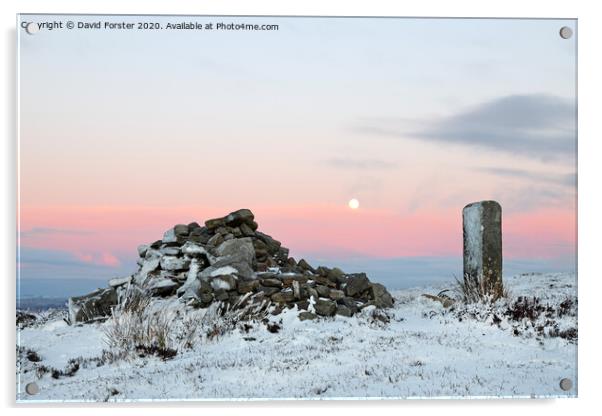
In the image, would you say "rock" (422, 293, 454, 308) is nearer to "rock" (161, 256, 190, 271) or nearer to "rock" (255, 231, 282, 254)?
"rock" (255, 231, 282, 254)

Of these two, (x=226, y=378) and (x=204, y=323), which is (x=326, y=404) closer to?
(x=226, y=378)

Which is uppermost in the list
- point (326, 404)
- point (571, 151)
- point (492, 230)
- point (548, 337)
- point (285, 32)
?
point (285, 32)

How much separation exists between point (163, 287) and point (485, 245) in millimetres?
5089

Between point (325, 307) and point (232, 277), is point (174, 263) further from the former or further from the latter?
point (325, 307)

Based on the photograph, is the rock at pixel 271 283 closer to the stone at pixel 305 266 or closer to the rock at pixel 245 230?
the stone at pixel 305 266

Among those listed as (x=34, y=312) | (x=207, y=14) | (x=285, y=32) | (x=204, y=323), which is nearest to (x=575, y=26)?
(x=285, y=32)

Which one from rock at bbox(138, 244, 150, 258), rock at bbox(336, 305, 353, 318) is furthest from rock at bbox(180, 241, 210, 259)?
rock at bbox(336, 305, 353, 318)

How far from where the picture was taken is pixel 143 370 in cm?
967

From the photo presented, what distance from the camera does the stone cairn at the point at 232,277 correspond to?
1243 cm

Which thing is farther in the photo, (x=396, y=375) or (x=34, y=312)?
(x=34, y=312)

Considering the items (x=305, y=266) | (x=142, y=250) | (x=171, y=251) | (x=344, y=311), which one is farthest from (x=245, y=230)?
(x=344, y=311)

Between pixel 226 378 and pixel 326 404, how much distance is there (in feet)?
3.84

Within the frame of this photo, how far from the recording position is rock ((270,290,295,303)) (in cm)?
1236

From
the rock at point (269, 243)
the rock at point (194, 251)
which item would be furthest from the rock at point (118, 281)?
the rock at point (269, 243)
